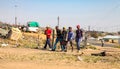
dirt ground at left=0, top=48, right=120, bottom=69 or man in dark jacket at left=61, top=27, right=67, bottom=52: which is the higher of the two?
man in dark jacket at left=61, top=27, right=67, bottom=52

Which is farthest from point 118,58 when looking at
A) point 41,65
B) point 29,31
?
point 29,31

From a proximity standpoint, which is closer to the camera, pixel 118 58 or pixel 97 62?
pixel 97 62

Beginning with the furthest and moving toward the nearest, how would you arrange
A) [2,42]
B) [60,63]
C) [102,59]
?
[2,42] → [102,59] → [60,63]

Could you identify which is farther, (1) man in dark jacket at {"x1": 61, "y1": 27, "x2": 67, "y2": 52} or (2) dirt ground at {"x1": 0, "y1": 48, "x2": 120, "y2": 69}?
(1) man in dark jacket at {"x1": 61, "y1": 27, "x2": 67, "y2": 52}

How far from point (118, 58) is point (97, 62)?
6.47 feet

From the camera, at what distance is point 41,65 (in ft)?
46.9

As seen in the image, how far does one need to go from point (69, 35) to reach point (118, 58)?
5.35 meters

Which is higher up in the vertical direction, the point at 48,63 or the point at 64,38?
the point at 64,38

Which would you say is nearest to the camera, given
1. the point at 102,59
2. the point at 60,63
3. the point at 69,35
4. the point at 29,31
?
the point at 60,63

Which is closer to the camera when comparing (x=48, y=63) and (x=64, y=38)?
(x=48, y=63)

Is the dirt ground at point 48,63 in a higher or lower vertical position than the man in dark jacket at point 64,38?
lower

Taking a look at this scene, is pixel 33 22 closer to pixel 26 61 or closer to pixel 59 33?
pixel 59 33

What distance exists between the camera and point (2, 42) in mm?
26062

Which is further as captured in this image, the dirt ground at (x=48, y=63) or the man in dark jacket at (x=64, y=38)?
the man in dark jacket at (x=64, y=38)
